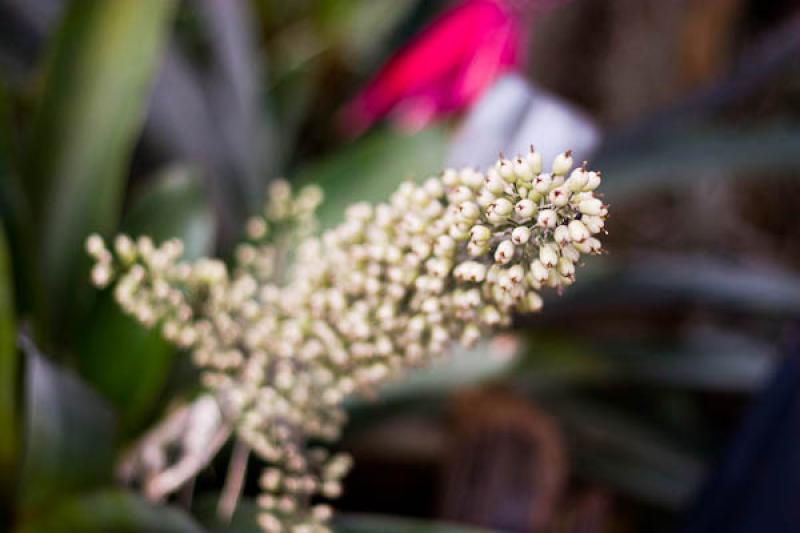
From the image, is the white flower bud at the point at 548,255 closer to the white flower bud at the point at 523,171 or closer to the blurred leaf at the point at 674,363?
the white flower bud at the point at 523,171

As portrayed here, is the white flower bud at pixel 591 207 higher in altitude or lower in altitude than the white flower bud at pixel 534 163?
lower

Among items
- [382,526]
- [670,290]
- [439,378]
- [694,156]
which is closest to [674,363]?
[670,290]

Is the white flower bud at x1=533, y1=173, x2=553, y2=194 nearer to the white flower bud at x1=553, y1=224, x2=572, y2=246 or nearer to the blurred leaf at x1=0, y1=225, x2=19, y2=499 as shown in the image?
the white flower bud at x1=553, y1=224, x2=572, y2=246

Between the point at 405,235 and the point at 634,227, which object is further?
the point at 634,227

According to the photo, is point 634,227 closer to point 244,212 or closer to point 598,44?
point 598,44

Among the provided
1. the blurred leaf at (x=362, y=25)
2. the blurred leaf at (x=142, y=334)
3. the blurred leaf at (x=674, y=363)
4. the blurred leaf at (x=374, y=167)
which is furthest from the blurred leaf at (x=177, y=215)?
the blurred leaf at (x=362, y=25)

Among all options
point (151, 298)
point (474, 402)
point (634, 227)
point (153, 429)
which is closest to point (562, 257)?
point (151, 298)
